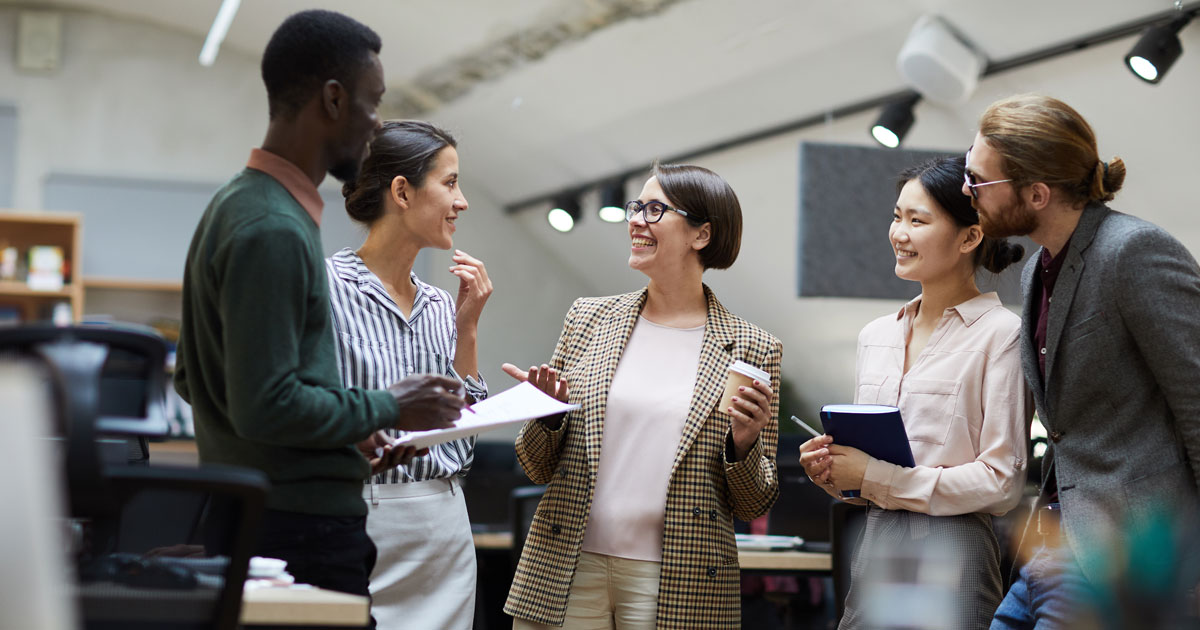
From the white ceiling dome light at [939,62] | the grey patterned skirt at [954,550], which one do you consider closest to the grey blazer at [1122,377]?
the grey patterned skirt at [954,550]

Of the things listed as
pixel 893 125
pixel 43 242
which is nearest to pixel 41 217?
pixel 43 242

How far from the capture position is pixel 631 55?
612 cm

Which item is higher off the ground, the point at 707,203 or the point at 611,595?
the point at 707,203

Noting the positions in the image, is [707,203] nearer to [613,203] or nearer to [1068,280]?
[1068,280]

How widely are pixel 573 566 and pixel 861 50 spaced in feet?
12.3

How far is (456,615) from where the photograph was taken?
2.21 m

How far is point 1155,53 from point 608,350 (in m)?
2.89

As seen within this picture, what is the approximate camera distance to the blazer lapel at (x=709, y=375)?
2.38 meters

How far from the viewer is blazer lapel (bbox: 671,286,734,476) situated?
2375mm

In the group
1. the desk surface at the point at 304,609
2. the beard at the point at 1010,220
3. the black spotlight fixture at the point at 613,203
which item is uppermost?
the black spotlight fixture at the point at 613,203

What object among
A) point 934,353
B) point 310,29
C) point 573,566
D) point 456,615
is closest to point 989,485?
point 934,353

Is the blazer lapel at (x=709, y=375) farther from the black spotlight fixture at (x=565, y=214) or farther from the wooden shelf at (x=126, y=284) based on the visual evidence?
the wooden shelf at (x=126, y=284)

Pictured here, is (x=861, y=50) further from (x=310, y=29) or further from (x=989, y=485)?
(x=310, y=29)

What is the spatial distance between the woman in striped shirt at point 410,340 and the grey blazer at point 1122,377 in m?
1.16
